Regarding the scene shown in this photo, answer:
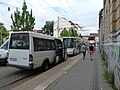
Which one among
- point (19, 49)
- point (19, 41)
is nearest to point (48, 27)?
point (19, 41)

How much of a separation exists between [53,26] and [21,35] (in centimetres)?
10224

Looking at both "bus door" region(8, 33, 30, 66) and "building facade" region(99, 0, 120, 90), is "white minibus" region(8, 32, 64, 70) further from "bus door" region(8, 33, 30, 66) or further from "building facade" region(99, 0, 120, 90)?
"building facade" region(99, 0, 120, 90)

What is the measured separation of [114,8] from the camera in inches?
541

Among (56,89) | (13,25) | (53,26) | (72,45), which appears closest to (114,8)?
(56,89)

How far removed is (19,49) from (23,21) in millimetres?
29400

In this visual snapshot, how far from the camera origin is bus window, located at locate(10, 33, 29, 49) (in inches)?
538

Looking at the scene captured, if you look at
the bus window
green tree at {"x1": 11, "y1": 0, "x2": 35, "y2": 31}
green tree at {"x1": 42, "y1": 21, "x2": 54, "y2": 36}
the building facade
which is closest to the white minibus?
the bus window

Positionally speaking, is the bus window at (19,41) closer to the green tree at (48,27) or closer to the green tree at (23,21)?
the green tree at (23,21)

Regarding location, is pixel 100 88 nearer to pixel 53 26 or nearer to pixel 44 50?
pixel 44 50

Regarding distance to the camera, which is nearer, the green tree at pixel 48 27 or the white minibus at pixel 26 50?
the white minibus at pixel 26 50

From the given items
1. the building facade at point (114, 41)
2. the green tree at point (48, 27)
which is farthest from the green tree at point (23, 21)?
the green tree at point (48, 27)

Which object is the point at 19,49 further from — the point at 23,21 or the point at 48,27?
the point at 48,27

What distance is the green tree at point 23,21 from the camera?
139 feet

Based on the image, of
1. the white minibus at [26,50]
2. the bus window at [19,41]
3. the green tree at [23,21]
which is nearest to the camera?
the white minibus at [26,50]
